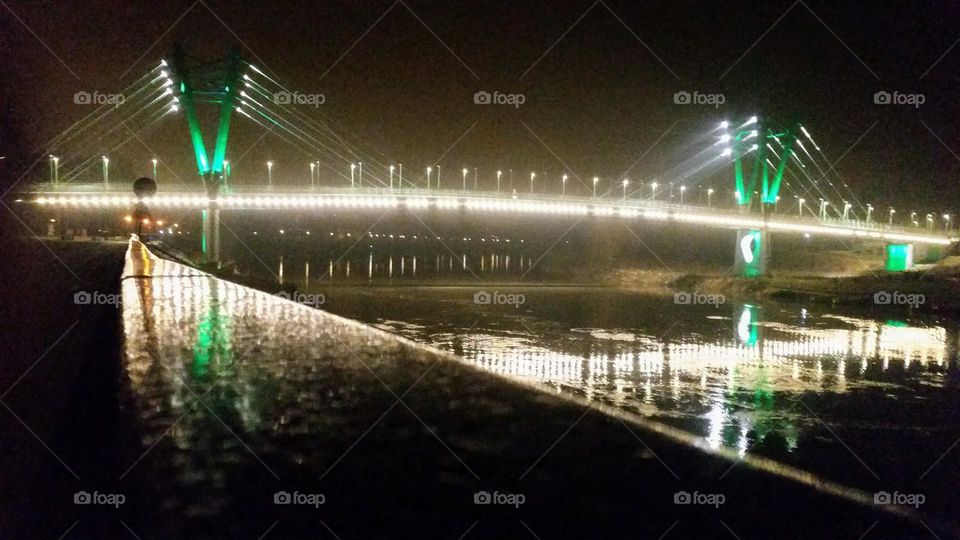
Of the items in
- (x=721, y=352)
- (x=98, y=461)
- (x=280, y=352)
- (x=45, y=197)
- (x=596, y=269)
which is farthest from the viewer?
(x=596, y=269)

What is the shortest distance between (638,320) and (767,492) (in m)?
17.6

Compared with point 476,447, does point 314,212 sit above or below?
above

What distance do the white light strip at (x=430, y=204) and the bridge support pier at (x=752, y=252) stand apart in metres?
0.73

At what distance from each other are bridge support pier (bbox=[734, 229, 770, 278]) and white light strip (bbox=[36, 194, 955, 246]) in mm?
732

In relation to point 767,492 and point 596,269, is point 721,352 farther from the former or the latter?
point 596,269

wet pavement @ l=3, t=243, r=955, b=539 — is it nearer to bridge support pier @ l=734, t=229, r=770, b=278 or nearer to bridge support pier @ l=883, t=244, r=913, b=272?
bridge support pier @ l=734, t=229, r=770, b=278

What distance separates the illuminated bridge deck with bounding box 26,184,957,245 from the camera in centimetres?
3681

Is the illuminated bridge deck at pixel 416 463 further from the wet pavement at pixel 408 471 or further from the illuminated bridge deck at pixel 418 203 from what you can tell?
the illuminated bridge deck at pixel 418 203

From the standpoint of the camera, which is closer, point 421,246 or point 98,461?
point 98,461

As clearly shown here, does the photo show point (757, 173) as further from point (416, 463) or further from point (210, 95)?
point (416, 463)

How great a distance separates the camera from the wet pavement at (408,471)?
4223mm

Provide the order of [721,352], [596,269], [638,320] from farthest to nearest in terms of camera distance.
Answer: [596,269] → [638,320] → [721,352]

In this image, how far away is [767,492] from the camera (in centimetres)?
490

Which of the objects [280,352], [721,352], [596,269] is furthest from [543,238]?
[280,352]
